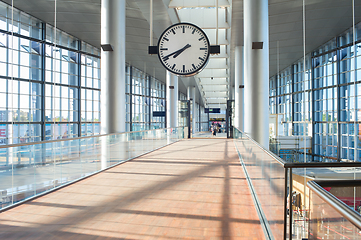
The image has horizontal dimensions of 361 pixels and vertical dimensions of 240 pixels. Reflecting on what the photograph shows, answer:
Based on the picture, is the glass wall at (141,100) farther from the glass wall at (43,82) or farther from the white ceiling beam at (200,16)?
the white ceiling beam at (200,16)

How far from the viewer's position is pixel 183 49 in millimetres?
5148

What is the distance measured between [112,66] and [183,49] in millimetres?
3590

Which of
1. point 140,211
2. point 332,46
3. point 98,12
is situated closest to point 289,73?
point 332,46

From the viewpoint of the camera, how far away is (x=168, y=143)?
16.3m

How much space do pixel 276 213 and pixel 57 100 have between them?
18073mm

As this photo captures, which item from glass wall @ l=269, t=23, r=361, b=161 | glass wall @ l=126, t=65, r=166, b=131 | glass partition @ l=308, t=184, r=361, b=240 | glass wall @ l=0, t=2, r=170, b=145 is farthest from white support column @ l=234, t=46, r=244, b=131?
glass partition @ l=308, t=184, r=361, b=240

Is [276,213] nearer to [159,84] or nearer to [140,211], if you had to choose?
[140,211]

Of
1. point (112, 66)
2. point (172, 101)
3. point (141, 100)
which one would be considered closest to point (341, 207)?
point (112, 66)

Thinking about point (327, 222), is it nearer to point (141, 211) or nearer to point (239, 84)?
point (141, 211)

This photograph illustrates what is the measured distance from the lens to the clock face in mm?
5109

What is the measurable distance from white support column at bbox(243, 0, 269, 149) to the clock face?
273cm

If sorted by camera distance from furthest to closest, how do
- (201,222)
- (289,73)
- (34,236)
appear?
(289,73) < (201,222) < (34,236)

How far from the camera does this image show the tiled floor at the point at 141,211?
10.4 feet

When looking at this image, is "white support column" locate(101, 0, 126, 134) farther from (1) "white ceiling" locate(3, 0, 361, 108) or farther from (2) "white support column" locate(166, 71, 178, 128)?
(2) "white support column" locate(166, 71, 178, 128)
